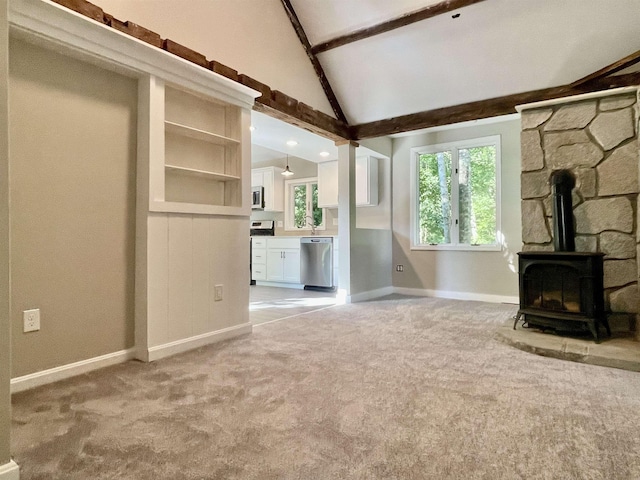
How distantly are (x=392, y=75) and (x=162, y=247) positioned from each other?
319 centimetres

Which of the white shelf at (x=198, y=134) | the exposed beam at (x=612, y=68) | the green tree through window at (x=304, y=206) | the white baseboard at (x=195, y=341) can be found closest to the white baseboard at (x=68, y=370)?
the white baseboard at (x=195, y=341)

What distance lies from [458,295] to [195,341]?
3863 mm

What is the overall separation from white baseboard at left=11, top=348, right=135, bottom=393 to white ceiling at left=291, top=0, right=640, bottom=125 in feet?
12.1

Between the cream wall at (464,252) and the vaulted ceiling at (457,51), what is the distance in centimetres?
111

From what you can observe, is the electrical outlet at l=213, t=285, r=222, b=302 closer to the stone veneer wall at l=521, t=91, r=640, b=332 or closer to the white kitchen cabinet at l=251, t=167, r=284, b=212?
the stone veneer wall at l=521, t=91, r=640, b=332

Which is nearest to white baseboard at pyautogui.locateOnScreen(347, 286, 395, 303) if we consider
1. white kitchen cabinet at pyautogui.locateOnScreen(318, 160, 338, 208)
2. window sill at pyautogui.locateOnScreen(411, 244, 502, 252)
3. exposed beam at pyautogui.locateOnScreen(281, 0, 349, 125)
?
window sill at pyautogui.locateOnScreen(411, 244, 502, 252)

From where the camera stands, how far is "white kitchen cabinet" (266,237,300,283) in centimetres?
674

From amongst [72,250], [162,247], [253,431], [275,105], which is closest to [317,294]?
[275,105]

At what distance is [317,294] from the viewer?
607 cm

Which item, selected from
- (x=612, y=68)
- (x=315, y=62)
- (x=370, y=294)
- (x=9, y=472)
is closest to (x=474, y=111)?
(x=612, y=68)

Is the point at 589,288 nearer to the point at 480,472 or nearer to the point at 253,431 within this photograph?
the point at 480,472

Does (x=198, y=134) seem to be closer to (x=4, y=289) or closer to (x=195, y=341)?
(x=195, y=341)

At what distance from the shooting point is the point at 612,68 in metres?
3.41

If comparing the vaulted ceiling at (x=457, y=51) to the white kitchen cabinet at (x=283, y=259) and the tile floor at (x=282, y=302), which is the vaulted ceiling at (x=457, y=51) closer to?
the tile floor at (x=282, y=302)
